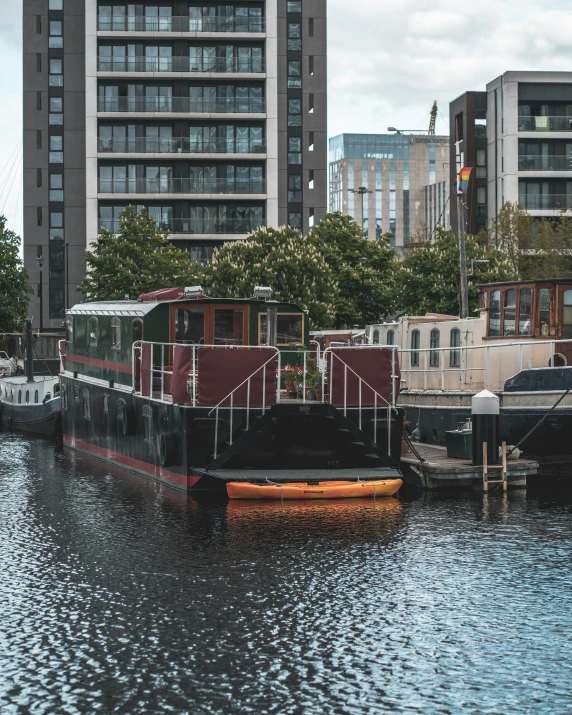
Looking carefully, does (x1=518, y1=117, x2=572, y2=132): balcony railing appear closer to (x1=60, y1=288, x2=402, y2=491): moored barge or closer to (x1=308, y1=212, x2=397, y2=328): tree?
(x1=308, y1=212, x2=397, y2=328): tree

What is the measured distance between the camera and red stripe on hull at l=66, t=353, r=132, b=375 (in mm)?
→ 31569

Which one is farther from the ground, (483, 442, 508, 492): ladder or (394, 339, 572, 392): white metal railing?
(394, 339, 572, 392): white metal railing

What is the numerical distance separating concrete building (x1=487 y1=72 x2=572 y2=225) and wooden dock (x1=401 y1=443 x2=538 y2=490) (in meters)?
62.8

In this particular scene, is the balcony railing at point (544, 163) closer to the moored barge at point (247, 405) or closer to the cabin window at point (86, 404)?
the cabin window at point (86, 404)

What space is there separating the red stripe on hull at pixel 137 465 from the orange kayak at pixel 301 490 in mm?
1405

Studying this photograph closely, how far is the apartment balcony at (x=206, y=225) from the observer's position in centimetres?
8550

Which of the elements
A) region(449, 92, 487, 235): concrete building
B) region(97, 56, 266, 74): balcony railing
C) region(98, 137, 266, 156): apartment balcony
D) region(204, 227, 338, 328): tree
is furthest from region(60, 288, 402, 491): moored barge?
region(449, 92, 487, 235): concrete building

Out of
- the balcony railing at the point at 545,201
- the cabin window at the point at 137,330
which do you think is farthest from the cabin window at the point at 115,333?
the balcony railing at the point at 545,201

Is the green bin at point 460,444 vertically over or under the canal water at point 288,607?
over

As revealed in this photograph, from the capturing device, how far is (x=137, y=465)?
3047 cm

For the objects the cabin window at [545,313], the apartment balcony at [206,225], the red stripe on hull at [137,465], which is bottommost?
the red stripe on hull at [137,465]

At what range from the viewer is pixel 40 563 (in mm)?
19047

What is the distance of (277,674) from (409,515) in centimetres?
1107

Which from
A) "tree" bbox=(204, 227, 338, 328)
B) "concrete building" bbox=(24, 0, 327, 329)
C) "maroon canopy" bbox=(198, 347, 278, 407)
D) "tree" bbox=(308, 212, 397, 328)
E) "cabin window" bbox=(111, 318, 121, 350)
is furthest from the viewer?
"concrete building" bbox=(24, 0, 327, 329)
